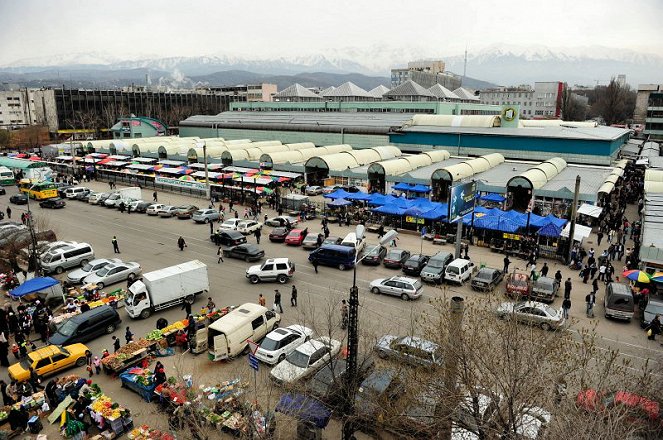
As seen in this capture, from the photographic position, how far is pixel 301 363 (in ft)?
45.1

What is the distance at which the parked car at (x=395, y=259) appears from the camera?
2421 centimetres

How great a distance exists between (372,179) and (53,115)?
262 feet

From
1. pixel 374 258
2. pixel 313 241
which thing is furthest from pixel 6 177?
pixel 374 258

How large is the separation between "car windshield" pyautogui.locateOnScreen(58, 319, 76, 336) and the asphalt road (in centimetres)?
90

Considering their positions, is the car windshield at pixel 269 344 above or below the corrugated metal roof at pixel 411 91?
below

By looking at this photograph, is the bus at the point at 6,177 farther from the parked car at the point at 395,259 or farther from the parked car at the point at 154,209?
the parked car at the point at 395,259

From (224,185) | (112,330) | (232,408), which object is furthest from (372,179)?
(232,408)

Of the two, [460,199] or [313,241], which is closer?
[460,199]

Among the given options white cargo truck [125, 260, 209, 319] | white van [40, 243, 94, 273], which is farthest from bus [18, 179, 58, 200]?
white cargo truck [125, 260, 209, 319]

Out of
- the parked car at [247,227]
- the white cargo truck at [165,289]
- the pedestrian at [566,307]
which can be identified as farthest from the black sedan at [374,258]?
the pedestrian at [566,307]

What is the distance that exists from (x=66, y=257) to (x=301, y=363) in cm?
1764

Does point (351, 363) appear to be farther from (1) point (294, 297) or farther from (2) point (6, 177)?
(2) point (6, 177)

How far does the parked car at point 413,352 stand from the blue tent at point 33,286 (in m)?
15.5

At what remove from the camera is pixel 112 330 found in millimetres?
17781
